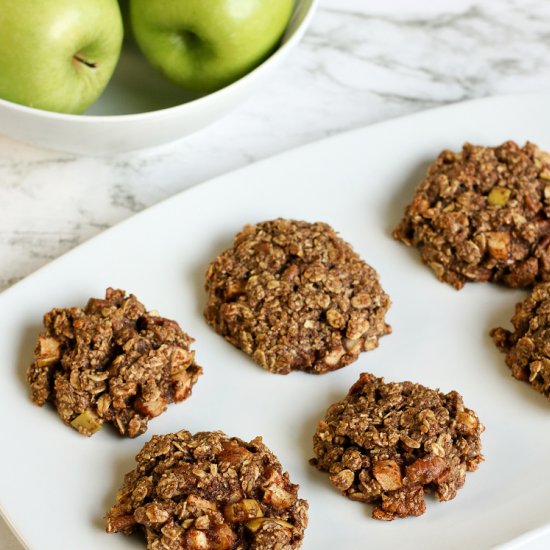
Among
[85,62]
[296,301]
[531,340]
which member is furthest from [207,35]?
[531,340]

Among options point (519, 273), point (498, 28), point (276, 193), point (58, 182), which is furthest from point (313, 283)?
point (498, 28)

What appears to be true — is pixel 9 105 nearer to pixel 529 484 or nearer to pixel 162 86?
pixel 162 86

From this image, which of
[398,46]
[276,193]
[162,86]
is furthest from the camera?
[398,46]

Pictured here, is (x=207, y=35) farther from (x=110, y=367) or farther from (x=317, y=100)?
(x=110, y=367)

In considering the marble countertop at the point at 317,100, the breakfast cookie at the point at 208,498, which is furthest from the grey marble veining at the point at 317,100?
the breakfast cookie at the point at 208,498

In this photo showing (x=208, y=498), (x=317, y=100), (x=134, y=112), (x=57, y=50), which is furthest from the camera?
(x=317, y=100)

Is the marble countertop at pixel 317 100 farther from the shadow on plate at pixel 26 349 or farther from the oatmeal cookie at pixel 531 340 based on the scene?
the oatmeal cookie at pixel 531 340

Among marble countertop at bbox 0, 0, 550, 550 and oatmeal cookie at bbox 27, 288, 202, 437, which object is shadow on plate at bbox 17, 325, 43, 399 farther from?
marble countertop at bbox 0, 0, 550, 550
